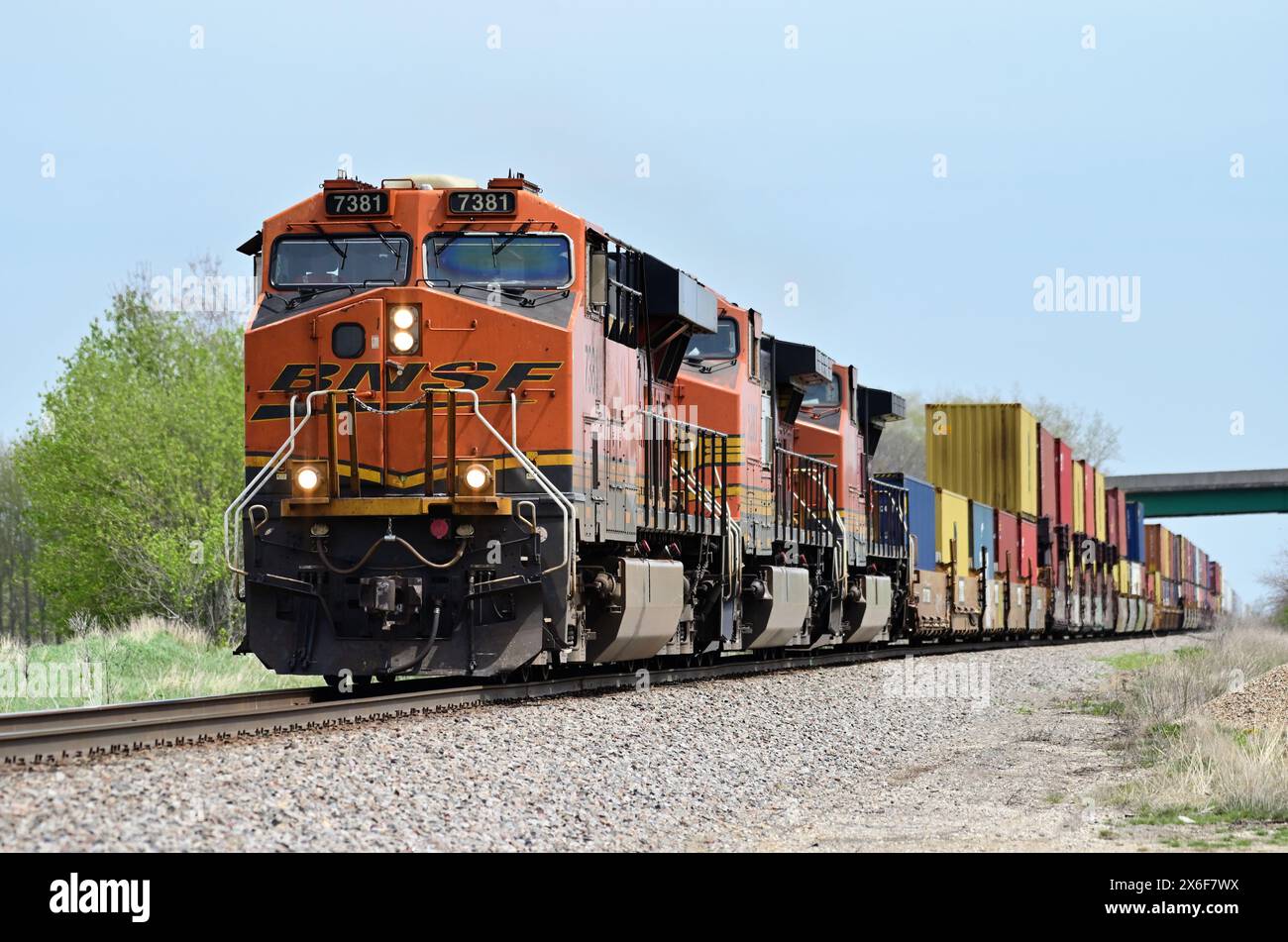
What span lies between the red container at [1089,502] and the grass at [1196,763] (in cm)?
2725

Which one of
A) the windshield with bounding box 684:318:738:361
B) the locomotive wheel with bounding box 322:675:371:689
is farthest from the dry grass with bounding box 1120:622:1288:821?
the locomotive wheel with bounding box 322:675:371:689

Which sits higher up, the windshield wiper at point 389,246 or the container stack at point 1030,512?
the windshield wiper at point 389,246

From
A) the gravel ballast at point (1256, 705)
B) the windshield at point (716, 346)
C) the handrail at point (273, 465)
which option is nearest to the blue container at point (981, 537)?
the windshield at point (716, 346)

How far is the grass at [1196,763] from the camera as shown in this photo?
28.3ft

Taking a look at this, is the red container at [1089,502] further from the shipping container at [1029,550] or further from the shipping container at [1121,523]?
the shipping container at [1029,550]

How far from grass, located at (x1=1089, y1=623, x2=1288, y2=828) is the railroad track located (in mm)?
4747

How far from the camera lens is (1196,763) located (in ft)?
31.7

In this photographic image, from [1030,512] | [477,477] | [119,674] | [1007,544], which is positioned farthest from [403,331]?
[1030,512]

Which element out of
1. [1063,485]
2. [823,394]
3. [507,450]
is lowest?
[507,450]

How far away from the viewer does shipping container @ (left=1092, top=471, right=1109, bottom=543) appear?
4509 centimetres

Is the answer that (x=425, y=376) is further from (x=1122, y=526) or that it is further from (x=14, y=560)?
(x=14, y=560)

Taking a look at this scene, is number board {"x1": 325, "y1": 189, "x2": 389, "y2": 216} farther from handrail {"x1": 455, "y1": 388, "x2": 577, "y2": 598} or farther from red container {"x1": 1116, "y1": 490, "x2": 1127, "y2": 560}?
red container {"x1": 1116, "y1": 490, "x2": 1127, "y2": 560}

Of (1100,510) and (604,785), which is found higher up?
(1100,510)

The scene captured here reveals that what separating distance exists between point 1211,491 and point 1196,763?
69.4m
